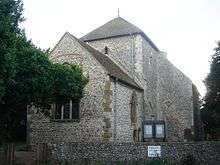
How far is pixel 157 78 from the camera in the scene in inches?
1495

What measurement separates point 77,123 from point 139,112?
647 cm

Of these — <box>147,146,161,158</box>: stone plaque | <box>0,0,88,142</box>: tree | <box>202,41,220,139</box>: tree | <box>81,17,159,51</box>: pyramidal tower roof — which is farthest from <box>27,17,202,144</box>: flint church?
<box>147,146,161,158</box>: stone plaque

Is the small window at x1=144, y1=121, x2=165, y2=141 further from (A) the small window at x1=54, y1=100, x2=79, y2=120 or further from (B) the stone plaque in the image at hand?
(A) the small window at x1=54, y1=100, x2=79, y2=120

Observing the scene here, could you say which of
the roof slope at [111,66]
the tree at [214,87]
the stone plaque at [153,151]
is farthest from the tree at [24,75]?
the tree at [214,87]

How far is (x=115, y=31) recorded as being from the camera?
3578 cm

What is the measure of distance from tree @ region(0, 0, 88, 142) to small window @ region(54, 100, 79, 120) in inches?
68.3

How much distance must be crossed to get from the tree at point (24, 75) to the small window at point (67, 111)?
68.3 inches

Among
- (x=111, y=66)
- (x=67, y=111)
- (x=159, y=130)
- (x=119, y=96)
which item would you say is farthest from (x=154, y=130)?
(x=111, y=66)

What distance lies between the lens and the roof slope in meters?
28.5

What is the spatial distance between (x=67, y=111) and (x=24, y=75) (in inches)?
Answer: 287

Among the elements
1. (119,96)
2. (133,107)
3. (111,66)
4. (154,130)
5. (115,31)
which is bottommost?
(154,130)

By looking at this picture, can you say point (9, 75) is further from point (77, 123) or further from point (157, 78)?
point (157, 78)

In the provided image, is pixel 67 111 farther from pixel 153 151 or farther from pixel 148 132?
pixel 153 151

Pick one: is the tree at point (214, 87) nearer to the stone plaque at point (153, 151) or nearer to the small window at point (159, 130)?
the small window at point (159, 130)
